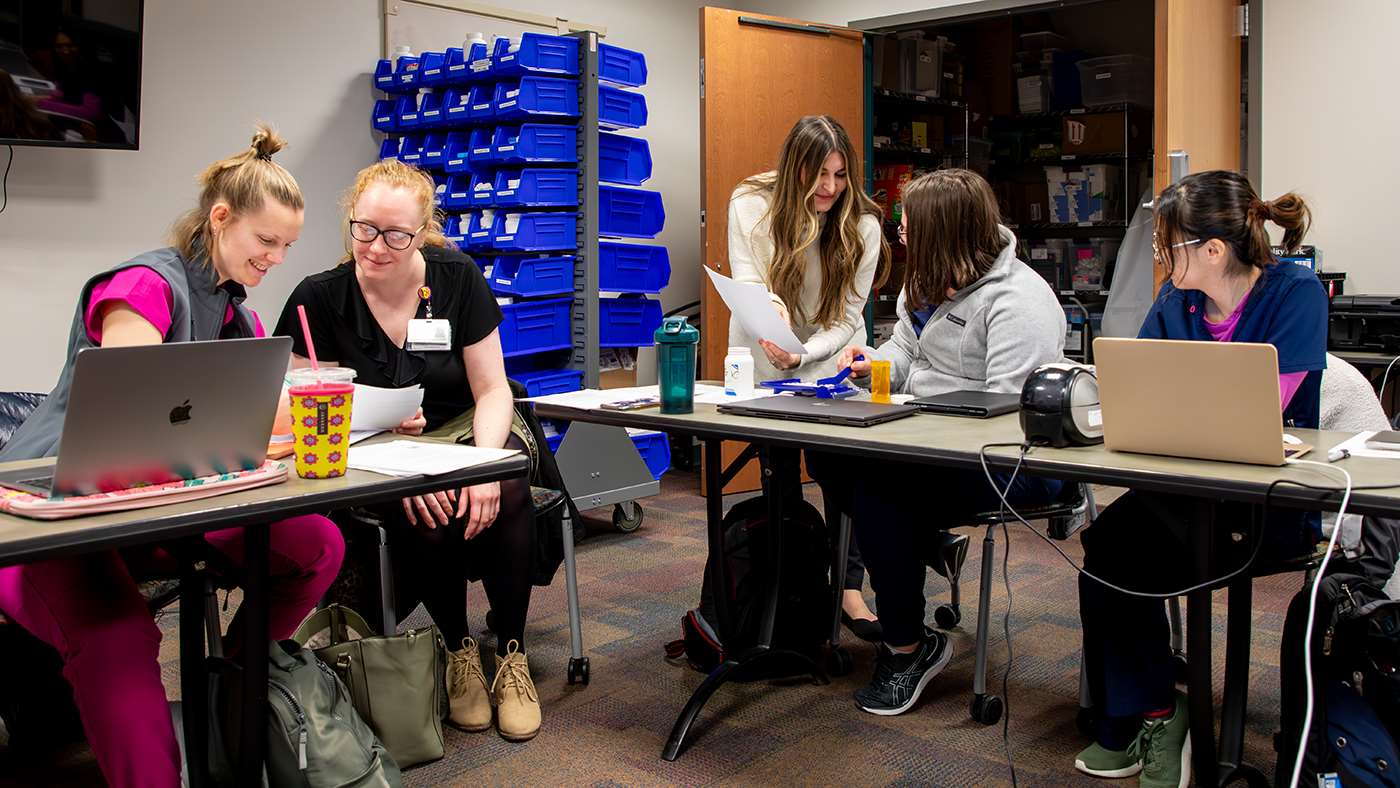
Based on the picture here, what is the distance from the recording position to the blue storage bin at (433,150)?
434 cm

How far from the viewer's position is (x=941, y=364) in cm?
273

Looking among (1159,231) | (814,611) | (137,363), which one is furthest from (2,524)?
(1159,231)

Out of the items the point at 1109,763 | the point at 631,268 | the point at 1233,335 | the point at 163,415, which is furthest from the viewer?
the point at 631,268

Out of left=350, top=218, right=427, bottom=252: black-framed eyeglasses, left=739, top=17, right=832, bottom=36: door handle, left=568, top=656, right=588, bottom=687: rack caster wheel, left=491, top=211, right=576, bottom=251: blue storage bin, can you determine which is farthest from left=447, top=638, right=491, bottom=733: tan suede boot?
left=739, top=17, right=832, bottom=36: door handle

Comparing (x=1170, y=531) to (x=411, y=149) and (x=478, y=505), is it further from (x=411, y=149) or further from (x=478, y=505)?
(x=411, y=149)

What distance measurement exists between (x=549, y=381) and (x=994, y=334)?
2.06m

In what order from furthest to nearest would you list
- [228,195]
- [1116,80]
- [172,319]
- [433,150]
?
[1116,80] < [433,150] < [228,195] < [172,319]

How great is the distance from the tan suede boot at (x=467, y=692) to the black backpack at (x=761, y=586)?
522 mm

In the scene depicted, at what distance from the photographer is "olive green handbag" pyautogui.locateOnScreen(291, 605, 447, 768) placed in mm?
2182

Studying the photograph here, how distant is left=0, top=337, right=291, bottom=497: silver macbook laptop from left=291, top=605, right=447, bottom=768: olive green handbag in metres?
0.68

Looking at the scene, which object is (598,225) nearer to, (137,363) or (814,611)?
(814,611)

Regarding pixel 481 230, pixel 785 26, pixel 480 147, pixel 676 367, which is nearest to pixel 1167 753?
pixel 676 367

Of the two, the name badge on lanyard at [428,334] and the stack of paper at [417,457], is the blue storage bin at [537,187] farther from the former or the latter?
the stack of paper at [417,457]

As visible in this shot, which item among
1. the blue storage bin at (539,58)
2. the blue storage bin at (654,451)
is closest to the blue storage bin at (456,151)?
the blue storage bin at (539,58)
